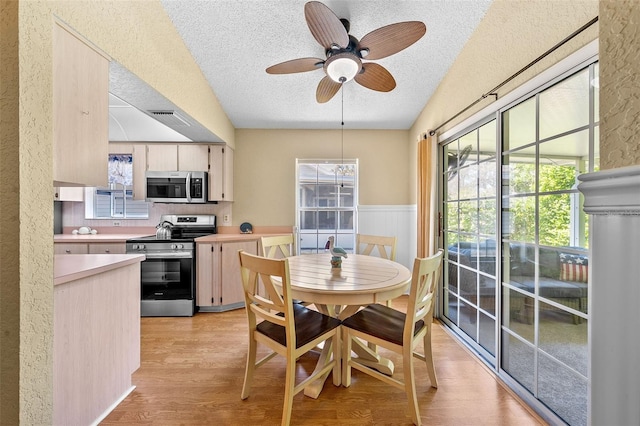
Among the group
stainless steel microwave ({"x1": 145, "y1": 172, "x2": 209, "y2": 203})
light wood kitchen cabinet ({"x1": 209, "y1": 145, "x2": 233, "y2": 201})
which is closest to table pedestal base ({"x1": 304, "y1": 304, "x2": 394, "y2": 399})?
light wood kitchen cabinet ({"x1": 209, "y1": 145, "x2": 233, "y2": 201})

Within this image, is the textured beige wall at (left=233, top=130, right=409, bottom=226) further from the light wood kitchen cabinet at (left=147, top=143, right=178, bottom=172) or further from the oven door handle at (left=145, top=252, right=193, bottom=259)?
the oven door handle at (left=145, top=252, right=193, bottom=259)

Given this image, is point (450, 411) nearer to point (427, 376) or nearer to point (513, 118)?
point (427, 376)

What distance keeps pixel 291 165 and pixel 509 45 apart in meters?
2.70

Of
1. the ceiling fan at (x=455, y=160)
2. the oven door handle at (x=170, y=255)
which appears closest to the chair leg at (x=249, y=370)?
the oven door handle at (x=170, y=255)

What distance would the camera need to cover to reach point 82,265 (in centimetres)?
150

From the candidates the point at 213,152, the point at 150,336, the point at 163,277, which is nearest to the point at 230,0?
the point at 213,152

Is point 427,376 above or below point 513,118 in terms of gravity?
below

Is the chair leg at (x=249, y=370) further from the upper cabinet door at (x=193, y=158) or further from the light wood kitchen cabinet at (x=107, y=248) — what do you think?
the upper cabinet door at (x=193, y=158)

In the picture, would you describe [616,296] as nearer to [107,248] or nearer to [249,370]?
[249,370]

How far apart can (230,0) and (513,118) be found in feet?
7.43

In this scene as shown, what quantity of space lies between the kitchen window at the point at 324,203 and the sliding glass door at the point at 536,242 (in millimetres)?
1772

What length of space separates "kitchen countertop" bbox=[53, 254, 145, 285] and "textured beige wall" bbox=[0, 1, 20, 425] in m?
0.19

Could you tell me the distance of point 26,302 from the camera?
1056mm

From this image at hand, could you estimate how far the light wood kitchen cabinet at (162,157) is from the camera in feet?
11.2
